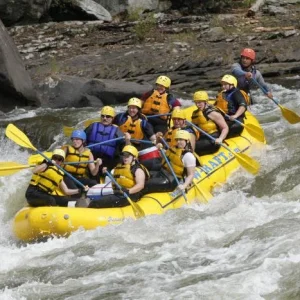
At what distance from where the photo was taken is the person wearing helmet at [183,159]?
7.57 meters

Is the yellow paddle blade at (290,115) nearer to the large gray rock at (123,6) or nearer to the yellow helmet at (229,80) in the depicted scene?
the yellow helmet at (229,80)

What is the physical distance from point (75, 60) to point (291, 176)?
7.11 m

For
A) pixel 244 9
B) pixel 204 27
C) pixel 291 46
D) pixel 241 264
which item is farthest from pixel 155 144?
pixel 244 9

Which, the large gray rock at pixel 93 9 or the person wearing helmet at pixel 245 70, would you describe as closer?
the person wearing helmet at pixel 245 70

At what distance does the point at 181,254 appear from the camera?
239 inches

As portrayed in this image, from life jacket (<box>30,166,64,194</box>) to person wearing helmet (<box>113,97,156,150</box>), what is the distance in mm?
1503

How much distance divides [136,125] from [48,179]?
5.54 ft

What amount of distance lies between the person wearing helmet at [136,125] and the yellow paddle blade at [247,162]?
1111mm

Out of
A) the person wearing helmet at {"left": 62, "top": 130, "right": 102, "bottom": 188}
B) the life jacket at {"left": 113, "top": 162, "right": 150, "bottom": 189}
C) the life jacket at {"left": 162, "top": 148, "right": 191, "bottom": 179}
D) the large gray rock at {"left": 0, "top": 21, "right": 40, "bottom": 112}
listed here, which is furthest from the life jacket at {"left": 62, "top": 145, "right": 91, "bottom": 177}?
the large gray rock at {"left": 0, "top": 21, "right": 40, "bottom": 112}

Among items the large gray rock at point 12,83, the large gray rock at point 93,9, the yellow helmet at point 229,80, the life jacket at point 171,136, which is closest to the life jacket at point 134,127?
the life jacket at point 171,136

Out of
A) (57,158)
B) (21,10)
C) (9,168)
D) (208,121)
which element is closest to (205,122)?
(208,121)

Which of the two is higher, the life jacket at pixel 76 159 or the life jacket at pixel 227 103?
the life jacket at pixel 76 159

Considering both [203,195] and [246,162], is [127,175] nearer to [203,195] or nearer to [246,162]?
[203,195]

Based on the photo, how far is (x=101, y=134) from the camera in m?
8.12
